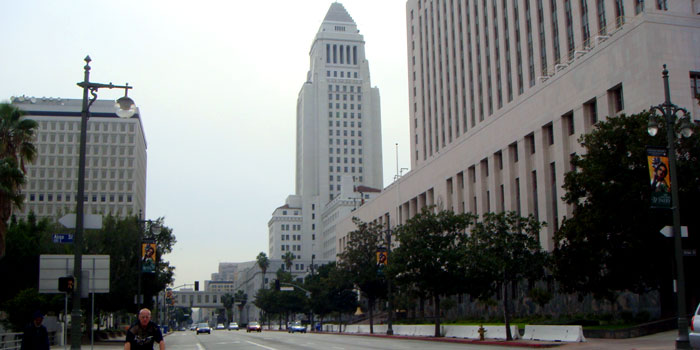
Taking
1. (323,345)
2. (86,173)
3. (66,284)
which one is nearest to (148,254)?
(323,345)

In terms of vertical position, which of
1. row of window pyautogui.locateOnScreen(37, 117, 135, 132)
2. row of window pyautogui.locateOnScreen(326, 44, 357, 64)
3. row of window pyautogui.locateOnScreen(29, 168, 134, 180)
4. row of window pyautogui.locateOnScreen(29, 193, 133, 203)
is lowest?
row of window pyautogui.locateOnScreen(29, 193, 133, 203)

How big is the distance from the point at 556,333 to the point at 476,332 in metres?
9.36

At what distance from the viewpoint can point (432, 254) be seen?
Result: 48.8 metres

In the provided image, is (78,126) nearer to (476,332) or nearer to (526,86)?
(526,86)

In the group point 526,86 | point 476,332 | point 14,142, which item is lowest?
point 476,332

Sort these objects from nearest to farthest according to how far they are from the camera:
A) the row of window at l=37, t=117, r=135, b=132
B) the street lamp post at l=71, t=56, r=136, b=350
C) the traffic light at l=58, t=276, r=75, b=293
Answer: the street lamp post at l=71, t=56, r=136, b=350, the traffic light at l=58, t=276, r=75, b=293, the row of window at l=37, t=117, r=135, b=132

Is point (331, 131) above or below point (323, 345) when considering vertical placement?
above

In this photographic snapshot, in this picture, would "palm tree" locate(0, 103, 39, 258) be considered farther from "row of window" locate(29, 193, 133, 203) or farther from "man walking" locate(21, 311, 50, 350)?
"row of window" locate(29, 193, 133, 203)

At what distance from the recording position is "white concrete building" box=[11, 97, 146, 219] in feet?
481

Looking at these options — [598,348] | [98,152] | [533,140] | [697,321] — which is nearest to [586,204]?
[598,348]

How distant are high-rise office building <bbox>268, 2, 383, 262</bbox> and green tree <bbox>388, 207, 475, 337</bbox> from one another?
13293cm

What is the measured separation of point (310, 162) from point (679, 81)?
5936 inches

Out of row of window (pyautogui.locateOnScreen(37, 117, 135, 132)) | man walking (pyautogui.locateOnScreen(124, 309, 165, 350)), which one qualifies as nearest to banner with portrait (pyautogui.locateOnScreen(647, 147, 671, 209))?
man walking (pyautogui.locateOnScreen(124, 309, 165, 350))

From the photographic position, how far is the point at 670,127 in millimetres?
24969
